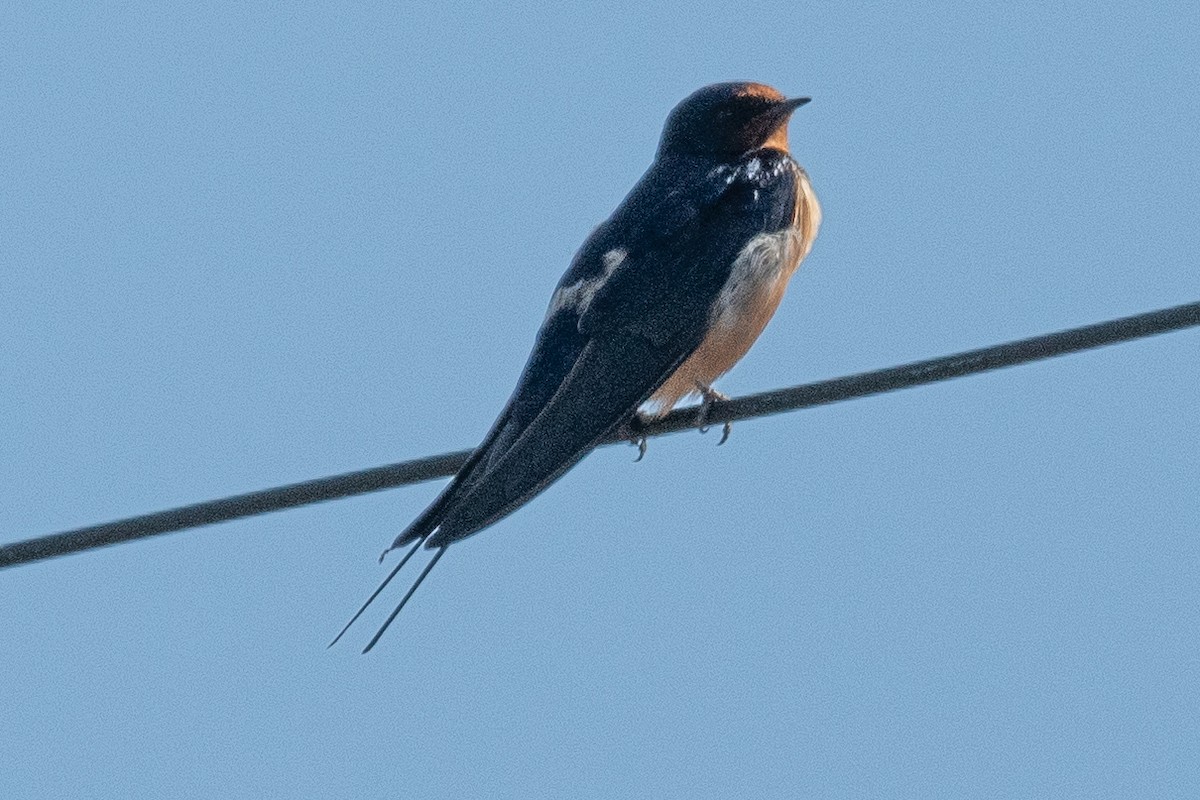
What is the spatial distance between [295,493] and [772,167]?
2.96 meters

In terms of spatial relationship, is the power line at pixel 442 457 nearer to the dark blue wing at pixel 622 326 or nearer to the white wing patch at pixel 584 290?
the dark blue wing at pixel 622 326

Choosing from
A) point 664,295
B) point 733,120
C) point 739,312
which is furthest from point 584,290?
point 733,120

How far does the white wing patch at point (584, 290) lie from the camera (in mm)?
5759

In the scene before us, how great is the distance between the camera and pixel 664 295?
5.74m

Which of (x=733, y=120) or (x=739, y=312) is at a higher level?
(x=733, y=120)

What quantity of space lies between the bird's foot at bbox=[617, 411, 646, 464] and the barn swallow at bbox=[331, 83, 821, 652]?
0.23 ft

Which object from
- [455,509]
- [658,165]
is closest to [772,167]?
[658,165]

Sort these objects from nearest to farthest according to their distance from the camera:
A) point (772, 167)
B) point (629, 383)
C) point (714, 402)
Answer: point (714, 402) → point (629, 383) → point (772, 167)

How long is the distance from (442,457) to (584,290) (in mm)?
1827

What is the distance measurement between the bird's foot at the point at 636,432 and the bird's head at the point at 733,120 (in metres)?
1.23

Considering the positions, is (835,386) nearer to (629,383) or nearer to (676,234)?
(629,383)

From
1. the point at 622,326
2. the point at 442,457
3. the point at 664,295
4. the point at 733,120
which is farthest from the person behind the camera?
the point at 733,120

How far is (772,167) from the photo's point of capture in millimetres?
6367

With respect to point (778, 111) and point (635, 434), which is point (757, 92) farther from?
point (635, 434)
